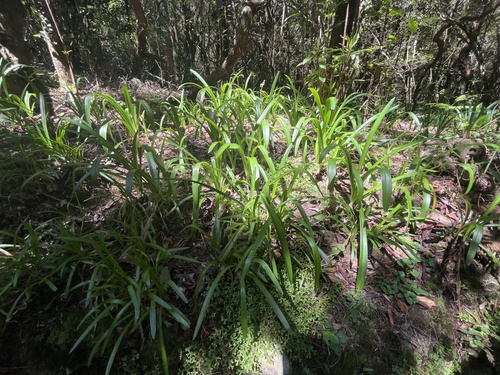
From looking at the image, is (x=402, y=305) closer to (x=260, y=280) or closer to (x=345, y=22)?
(x=260, y=280)

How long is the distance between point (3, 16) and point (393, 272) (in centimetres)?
369

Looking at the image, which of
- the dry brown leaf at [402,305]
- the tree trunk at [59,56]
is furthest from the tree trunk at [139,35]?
the dry brown leaf at [402,305]

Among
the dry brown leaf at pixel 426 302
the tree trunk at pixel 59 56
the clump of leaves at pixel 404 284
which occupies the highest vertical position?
the tree trunk at pixel 59 56

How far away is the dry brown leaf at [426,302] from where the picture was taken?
1179 mm

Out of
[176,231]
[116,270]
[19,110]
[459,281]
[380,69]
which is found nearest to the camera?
[116,270]

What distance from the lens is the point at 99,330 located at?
3.68 feet

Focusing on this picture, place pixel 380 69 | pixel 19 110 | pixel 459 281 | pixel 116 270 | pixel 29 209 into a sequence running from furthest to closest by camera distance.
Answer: pixel 380 69 < pixel 19 110 < pixel 29 209 < pixel 459 281 < pixel 116 270

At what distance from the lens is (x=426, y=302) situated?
1187 millimetres

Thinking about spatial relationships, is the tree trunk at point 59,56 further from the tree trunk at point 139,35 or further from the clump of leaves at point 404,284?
the clump of leaves at point 404,284

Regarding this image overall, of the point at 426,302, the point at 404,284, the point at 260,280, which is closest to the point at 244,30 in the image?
the point at 260,280

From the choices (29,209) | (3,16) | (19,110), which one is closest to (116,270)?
(29,209)

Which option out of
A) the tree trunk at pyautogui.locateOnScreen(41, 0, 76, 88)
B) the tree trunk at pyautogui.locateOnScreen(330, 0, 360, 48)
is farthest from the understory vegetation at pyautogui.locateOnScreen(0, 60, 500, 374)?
the tree trunk at pyautogui.locateOnScreen(41, 0, 76, 88)

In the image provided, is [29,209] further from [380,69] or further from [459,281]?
[380,69]

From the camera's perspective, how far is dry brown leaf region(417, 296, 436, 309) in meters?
1.18
